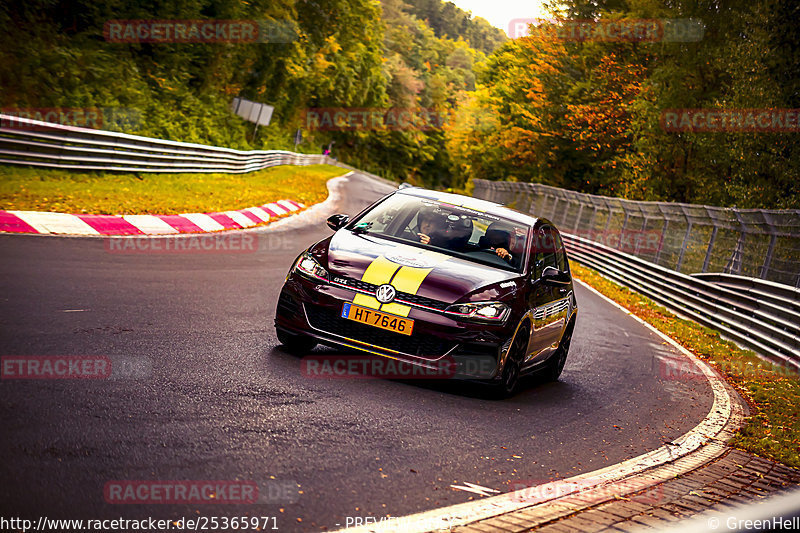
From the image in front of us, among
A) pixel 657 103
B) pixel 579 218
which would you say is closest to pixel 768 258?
pixel 579 218

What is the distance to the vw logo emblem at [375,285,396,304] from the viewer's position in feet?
23.2

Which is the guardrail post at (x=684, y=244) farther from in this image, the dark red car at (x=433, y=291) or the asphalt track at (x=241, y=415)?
the dark red car at (x=433, y=291)

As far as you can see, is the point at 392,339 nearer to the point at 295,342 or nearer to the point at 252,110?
the point at 295,342

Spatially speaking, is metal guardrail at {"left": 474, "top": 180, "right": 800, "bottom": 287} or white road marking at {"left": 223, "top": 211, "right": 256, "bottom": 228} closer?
metal guardrail at {"left": 474, "top": 180, "right": 800, "bottom": 287}

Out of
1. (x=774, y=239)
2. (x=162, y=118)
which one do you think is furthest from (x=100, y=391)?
(x=162, y=118)

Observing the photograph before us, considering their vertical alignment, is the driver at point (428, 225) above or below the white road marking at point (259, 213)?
above

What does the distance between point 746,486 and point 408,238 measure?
3.69 metres

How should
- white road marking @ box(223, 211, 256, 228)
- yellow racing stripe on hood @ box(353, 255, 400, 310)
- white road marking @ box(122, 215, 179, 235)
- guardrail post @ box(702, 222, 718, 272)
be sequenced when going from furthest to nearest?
Result: 1. white road marking @ box(223, 211, 256, 228)
2. guardrail post @ box(702, 222, 718, 272)
3. white road marking @ box(122, 215, 179, 235)
4. yellow racing stripe on hood @ box(353, 255, 400, 310)

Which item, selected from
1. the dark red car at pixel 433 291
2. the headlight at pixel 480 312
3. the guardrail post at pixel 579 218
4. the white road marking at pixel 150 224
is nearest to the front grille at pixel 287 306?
the dark red car at pixel 433 291

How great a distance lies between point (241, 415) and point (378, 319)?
5.77 ft

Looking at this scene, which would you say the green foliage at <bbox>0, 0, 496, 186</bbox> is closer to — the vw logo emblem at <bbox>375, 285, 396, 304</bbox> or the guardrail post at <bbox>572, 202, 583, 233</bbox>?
the guardrail post at <bbox>572, 202, 583, 233</bbox>

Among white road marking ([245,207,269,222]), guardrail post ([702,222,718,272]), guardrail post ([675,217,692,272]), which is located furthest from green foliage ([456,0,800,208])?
white road marking ([245,207,269,222])

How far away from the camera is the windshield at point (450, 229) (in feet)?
26.7

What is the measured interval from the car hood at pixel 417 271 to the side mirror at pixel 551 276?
1.77 ft
